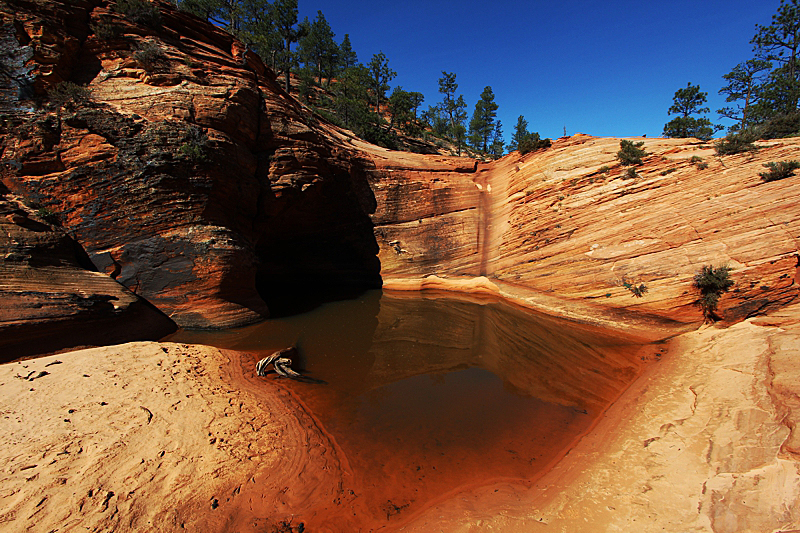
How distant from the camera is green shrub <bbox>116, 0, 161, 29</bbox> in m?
10.6

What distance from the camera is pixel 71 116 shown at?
9.18 m

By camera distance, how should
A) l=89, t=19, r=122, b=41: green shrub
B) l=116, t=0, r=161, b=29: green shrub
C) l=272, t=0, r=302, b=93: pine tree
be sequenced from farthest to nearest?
l=272, t=0, r=302, b=93: pine tree → l=116, t=0, r=161, b=29: green shrub → l=89, t=19, r=122, b=41: green shrub

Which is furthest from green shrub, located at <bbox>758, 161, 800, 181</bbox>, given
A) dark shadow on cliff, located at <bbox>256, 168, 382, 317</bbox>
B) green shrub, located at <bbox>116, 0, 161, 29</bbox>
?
green shrub, located at <bbox>116, 0, 161, 29</bbox>

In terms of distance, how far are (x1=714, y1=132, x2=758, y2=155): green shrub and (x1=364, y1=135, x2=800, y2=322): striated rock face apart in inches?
12.5

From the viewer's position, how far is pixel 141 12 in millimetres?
10820

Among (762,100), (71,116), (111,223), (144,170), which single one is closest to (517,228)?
(144,170)

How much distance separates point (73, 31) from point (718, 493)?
19.6m

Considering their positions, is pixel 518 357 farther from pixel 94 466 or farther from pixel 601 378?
pixel 94 466

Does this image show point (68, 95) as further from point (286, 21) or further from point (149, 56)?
point (286, 21)

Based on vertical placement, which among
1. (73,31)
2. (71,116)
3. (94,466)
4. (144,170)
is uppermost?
(73,31)

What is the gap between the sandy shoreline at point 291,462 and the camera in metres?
3.04

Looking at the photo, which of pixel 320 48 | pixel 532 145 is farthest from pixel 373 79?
pixel 532 145

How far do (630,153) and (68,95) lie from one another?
20675 millimetres

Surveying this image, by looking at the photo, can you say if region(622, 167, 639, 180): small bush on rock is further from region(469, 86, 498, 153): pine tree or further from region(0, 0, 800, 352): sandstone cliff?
region(469, 86, 498, 153): pine tree
